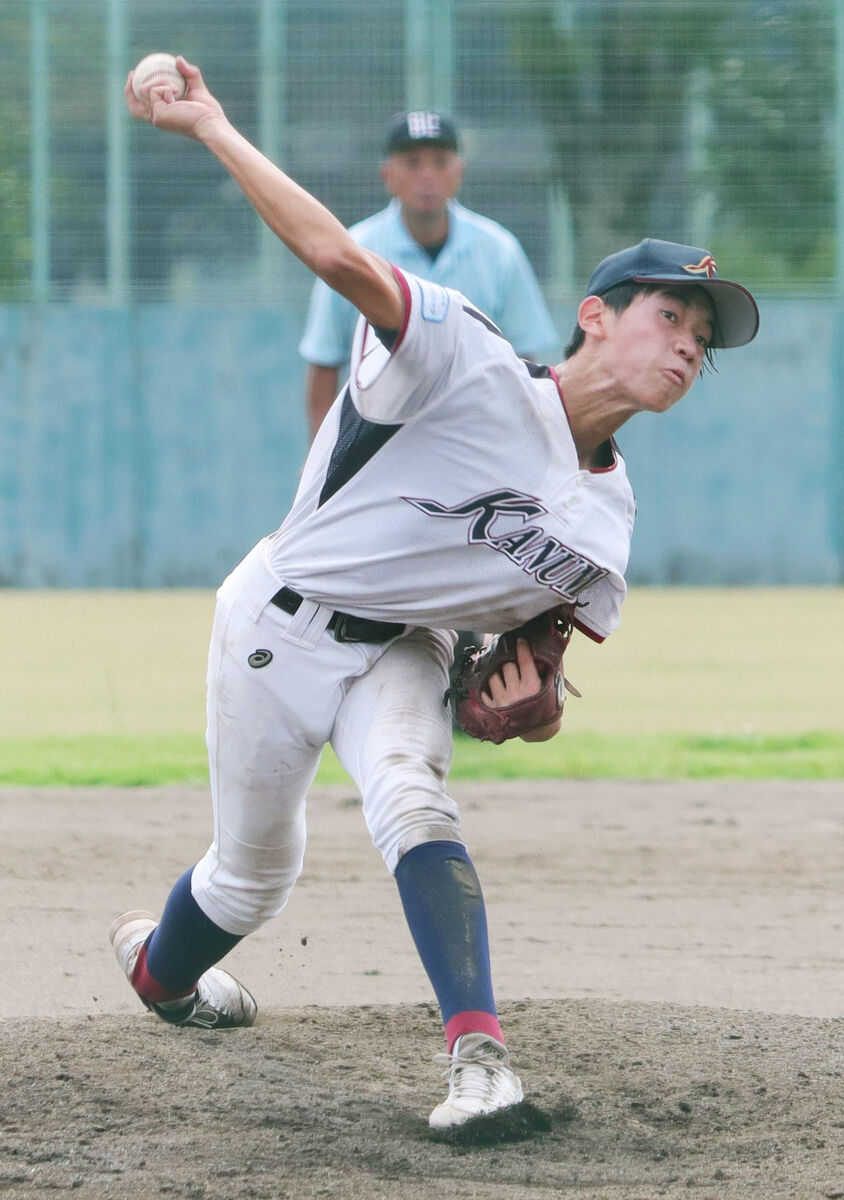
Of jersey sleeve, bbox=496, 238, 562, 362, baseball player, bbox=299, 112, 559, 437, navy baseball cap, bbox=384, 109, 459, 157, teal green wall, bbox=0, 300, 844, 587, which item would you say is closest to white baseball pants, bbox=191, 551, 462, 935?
navy baseball cap, bbox=384, 109, 459, 157

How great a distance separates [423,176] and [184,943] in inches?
146

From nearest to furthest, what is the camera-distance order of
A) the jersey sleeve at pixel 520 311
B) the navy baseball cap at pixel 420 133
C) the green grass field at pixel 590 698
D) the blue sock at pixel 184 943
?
the blue sock at pixel 184 943 → the navy baseball cap at pixel 420 133 → the jersey sleeve at pixel 520 311 → the green grass field at pixel 590 698

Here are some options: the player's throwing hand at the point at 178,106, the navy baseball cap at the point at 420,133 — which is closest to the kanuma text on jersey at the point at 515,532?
the player's throwing hand at the point at 178,106

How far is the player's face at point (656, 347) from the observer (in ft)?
10.1

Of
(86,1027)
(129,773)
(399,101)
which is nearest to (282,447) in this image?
(399,101)

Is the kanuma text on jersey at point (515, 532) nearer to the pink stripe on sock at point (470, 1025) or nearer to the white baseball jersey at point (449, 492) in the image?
the white baseball jersey at point (449, 492)

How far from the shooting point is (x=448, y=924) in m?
2.98

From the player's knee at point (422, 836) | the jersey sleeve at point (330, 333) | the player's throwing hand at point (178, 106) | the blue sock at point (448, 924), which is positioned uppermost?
the player's throwing hand at point (178, 106)

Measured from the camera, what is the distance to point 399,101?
1560cm

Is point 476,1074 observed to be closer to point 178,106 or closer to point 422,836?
point 422,836

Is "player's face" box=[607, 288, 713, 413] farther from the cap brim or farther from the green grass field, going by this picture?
the green grass field

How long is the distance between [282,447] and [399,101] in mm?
3318

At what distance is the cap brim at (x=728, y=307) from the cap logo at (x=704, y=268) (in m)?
0.02

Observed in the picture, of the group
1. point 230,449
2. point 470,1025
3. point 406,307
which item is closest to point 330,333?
point 406,307
